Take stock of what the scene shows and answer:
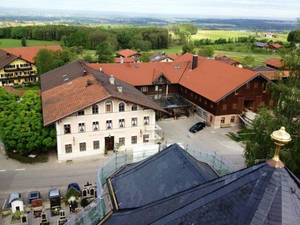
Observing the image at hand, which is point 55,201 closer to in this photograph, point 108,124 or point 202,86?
point 108,124

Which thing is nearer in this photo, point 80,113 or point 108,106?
point 80,113

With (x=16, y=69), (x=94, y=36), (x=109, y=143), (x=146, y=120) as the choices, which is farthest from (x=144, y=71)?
(x=94, y=36)

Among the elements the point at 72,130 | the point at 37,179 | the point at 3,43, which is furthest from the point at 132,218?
the point at 3,43

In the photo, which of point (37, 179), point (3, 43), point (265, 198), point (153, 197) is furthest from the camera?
point (3, 43)

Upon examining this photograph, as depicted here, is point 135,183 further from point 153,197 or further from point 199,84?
point 199,84

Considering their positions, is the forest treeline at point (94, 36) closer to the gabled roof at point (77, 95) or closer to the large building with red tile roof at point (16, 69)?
the large building with red tile roof at point (16, 69)
